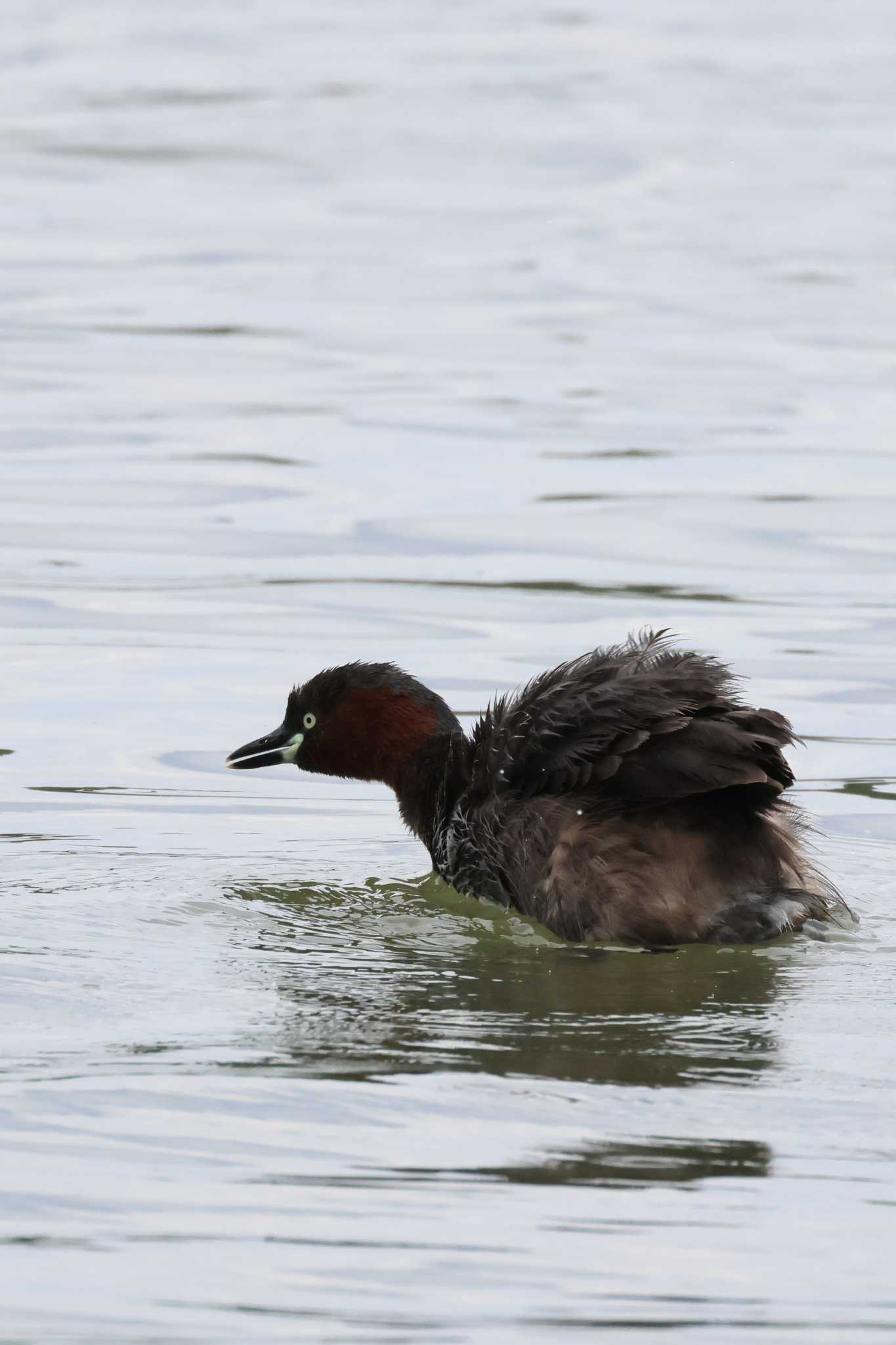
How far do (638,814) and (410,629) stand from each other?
4.06 m

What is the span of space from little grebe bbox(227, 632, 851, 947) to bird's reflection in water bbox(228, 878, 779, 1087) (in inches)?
4.2

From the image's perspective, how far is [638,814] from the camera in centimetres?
745

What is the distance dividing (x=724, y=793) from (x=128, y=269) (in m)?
13.0

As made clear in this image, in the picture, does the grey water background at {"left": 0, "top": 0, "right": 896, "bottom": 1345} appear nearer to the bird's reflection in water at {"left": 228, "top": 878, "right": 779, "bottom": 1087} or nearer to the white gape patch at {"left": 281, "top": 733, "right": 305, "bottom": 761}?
the bird's reflection in water at {"left": 228, "top": 878, "right": 779, "bottom": 1087}

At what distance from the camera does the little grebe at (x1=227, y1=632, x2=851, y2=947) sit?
7.29 metres

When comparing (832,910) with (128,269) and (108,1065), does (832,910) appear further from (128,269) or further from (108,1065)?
(128,269)

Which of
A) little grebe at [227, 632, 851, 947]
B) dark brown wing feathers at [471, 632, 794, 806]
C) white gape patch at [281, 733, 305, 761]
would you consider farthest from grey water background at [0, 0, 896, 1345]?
dark brown wing feathers at [471, 632, 794, 806]

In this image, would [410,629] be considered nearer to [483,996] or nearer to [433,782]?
[433,782]

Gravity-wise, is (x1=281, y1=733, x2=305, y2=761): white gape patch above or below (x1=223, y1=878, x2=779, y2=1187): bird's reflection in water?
above

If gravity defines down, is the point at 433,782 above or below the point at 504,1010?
above

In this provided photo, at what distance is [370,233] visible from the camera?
20.9m

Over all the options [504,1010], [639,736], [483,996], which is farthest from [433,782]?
[504,1010]

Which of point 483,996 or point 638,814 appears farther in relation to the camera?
point 638,814

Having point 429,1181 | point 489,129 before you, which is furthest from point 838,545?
point 489,129
